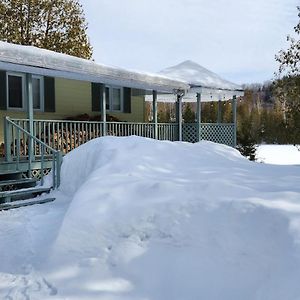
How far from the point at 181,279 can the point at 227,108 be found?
157 feet

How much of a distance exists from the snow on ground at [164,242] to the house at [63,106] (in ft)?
12.0

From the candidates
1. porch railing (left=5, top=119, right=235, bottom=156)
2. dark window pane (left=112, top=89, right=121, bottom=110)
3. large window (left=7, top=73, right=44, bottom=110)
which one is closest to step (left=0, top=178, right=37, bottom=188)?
porch railing (left=5, top=119, right=235, bottom=156)

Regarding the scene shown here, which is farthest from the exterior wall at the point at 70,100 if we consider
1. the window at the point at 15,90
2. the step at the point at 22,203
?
the step at the point at 22,203

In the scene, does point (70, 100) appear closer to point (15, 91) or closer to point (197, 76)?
point (15, 91)

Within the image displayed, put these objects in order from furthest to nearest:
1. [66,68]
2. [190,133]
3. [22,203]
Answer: [190,133], [66,68], [22,203]

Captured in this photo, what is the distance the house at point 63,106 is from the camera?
10211 mm

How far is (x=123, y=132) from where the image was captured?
14.4 meters

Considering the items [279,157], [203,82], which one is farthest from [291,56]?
[279,157]

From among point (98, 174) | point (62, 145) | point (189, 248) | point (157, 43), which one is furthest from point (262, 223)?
point (157, 43)

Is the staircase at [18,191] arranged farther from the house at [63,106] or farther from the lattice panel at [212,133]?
the lattice panel at [212,133]

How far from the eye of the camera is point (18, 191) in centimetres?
845

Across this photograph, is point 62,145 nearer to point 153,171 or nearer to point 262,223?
point 153,171

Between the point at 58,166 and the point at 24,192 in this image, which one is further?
the point at 58,166

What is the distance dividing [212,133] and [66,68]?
333 inches
